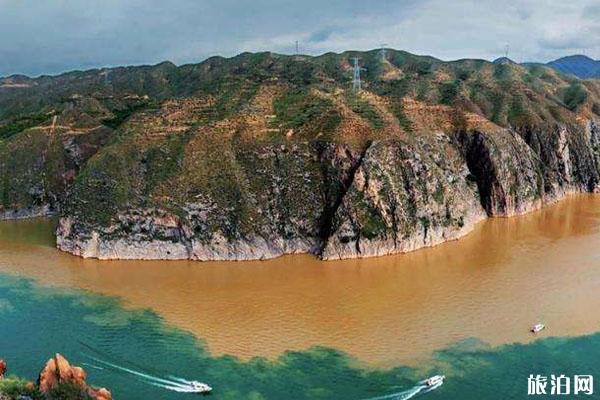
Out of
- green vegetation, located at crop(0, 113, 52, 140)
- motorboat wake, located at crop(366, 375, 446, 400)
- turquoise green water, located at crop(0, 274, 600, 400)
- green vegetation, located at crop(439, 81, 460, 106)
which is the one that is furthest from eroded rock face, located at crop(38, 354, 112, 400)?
green vegetation, located at crop(439, 81, 460, 106)

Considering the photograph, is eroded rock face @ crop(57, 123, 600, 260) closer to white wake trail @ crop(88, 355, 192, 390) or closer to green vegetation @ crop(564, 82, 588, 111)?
white wake trail @ crop(88, 355, 192, 390)

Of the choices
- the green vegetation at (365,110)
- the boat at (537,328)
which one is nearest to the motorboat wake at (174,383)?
the boat at (537,328)

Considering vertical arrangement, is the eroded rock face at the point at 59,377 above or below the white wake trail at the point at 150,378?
above

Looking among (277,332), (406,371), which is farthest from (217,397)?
(406,371)

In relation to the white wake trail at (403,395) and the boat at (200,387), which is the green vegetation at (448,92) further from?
the boat at (200,387)

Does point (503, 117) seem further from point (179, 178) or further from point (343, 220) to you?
point (179, 178)

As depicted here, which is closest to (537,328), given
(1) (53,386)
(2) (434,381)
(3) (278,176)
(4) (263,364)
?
(2) (434,381)

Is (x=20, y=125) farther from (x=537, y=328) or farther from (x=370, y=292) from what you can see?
(x=537, y=328)
